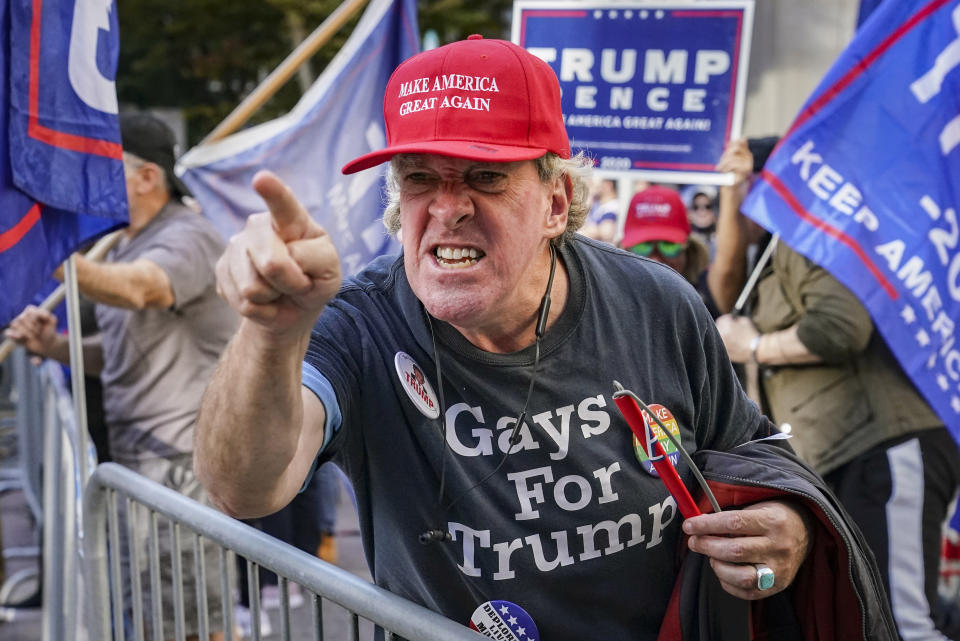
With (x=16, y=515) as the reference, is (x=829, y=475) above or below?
above

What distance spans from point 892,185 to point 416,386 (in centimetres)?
240

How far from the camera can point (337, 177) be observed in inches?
216

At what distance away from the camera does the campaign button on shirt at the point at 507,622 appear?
2068mm

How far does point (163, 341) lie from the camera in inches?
168

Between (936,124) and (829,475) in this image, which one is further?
(829,475)

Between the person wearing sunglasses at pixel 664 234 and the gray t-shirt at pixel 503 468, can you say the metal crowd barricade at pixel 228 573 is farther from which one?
the person wearing sunglasses at pixel 664 234

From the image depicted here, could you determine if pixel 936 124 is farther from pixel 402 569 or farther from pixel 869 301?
Answer: pixel 402 569

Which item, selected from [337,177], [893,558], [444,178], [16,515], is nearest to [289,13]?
→ [16,515]

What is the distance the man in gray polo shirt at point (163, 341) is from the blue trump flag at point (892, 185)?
2163 mm

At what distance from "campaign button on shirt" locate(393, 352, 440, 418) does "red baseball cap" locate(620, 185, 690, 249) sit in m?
3.14

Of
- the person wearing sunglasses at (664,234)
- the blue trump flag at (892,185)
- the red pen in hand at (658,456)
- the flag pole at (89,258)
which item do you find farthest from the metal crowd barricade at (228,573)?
the person wearing sunglasses at (664,234)

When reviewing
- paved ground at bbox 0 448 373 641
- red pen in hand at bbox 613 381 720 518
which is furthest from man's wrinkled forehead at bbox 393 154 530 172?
paved ground at bbox 0 448 373 641

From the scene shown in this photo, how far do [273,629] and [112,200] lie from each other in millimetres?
2876

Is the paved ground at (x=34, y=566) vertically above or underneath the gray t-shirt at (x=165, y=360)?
underneath
